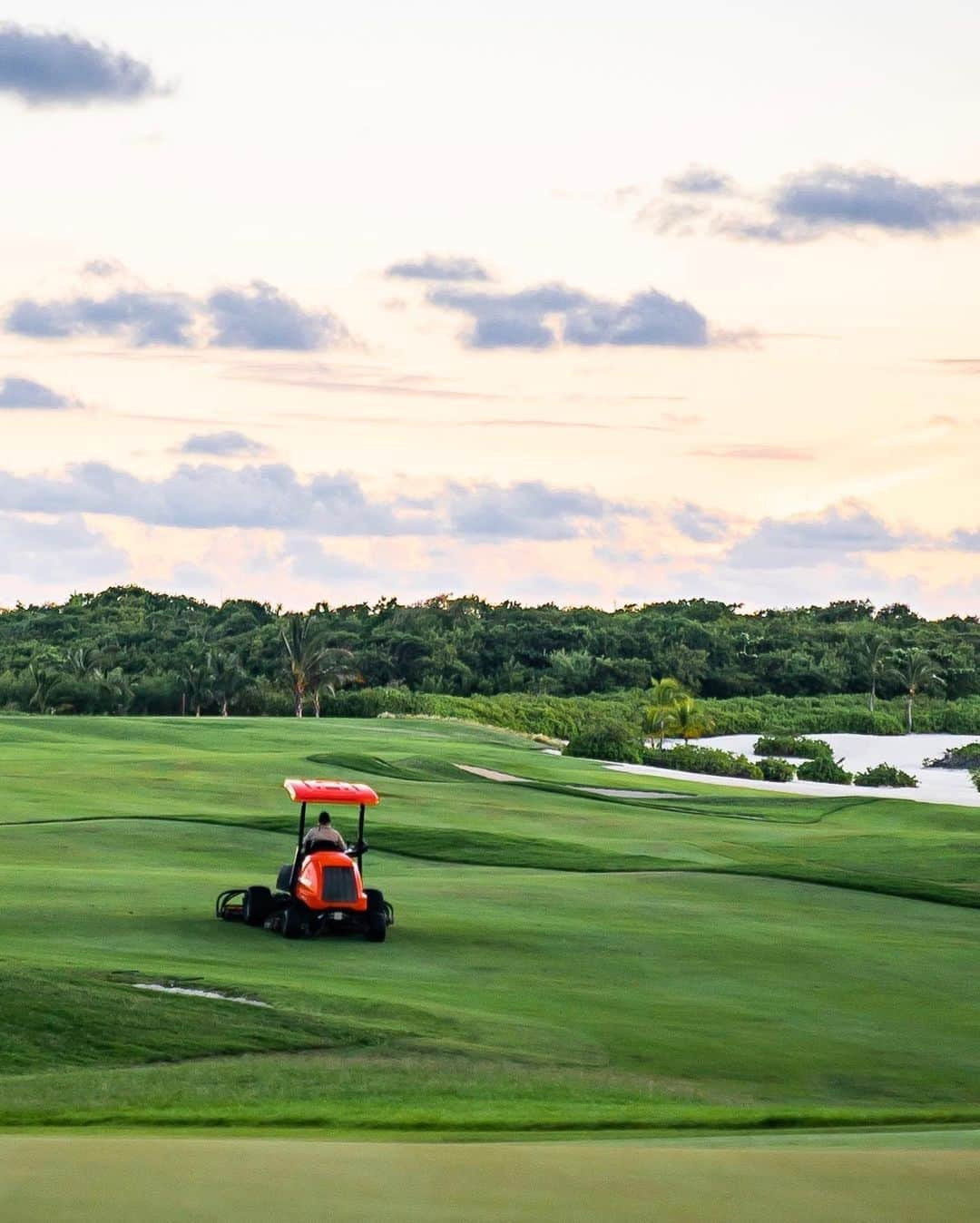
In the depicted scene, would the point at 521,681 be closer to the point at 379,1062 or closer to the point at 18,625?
the point at 18,625

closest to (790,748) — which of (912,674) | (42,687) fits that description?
(912,674)

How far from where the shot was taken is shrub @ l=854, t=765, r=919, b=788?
7188cm

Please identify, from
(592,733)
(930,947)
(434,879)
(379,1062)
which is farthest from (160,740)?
(379,1062)

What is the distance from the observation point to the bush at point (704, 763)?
A: 71.7 metres

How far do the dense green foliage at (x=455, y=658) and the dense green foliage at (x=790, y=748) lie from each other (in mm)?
8423

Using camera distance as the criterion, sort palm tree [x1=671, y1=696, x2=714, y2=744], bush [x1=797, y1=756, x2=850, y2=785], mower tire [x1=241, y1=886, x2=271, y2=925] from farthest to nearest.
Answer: palm tree [x1=671, y1=696, x2=714, y2=744], bush [x1=797, y1=756, x2=850, y2=785], mower tire [x1=241, y1=886, x2=271, y2=925]

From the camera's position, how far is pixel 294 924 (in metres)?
21.2

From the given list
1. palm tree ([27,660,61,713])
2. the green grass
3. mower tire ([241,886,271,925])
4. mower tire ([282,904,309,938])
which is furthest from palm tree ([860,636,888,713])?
mower tire ([282,904,309,938])

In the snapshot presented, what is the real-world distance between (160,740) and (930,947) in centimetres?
4509

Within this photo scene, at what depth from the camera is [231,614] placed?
408 ft

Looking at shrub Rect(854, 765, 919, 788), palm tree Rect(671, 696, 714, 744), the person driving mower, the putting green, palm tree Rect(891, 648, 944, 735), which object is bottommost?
shrub Rect(854, 765, 919, 788)

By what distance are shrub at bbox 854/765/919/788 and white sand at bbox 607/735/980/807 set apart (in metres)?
0.62

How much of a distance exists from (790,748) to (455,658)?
33.0 meters

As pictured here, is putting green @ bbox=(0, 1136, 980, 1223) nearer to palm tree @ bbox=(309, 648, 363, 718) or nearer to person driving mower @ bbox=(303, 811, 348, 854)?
person driving mower @ bbox=(303, 811, 348, 854)
